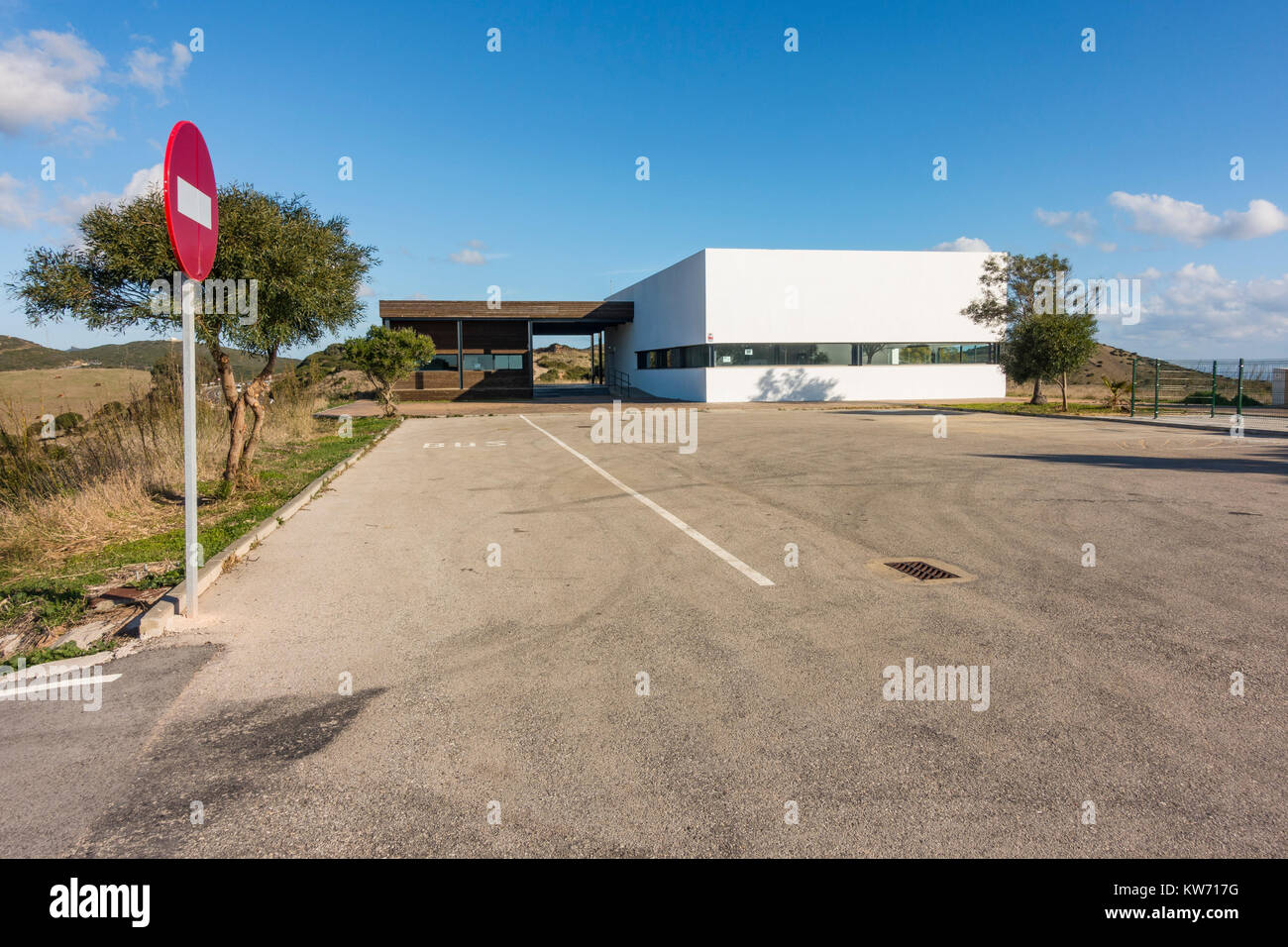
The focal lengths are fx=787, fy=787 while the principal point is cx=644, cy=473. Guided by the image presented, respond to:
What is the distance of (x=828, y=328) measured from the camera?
38.1 metres

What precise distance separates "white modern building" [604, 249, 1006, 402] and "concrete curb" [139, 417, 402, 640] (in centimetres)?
2659

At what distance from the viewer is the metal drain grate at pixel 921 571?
6.63m

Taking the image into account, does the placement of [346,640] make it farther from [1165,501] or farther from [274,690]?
[1165,501]

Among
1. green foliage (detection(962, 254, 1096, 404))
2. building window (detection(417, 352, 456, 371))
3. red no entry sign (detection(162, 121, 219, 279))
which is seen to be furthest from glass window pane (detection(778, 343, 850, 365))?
red no entry sign (detection(162, 121, 219, 279))

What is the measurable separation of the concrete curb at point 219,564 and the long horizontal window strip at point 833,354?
87.1 feet

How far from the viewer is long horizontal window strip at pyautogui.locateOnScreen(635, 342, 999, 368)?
37.2 m

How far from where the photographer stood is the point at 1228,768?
337 centimetres

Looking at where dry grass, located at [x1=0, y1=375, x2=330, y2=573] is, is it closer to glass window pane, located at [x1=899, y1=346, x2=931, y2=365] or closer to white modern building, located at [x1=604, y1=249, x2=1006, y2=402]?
white modern building, located at [x1=604, y1=249, x2=1006, y2=402]

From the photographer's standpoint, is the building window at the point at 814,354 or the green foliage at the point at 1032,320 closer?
the green foliage at the point at 1032,320

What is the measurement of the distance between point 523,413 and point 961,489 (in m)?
24.9

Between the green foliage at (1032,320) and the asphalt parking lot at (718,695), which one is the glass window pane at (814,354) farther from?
the asphalt parking lot at (718,695)

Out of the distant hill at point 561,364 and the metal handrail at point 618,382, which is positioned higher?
the distant hill at point 561,364

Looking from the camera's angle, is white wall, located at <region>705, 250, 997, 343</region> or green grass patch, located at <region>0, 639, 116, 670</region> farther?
white wall, located at <region>705, 250, 997, 343</region>

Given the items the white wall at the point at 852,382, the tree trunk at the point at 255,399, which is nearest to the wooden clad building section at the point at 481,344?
the white wall at the point at 852,382
